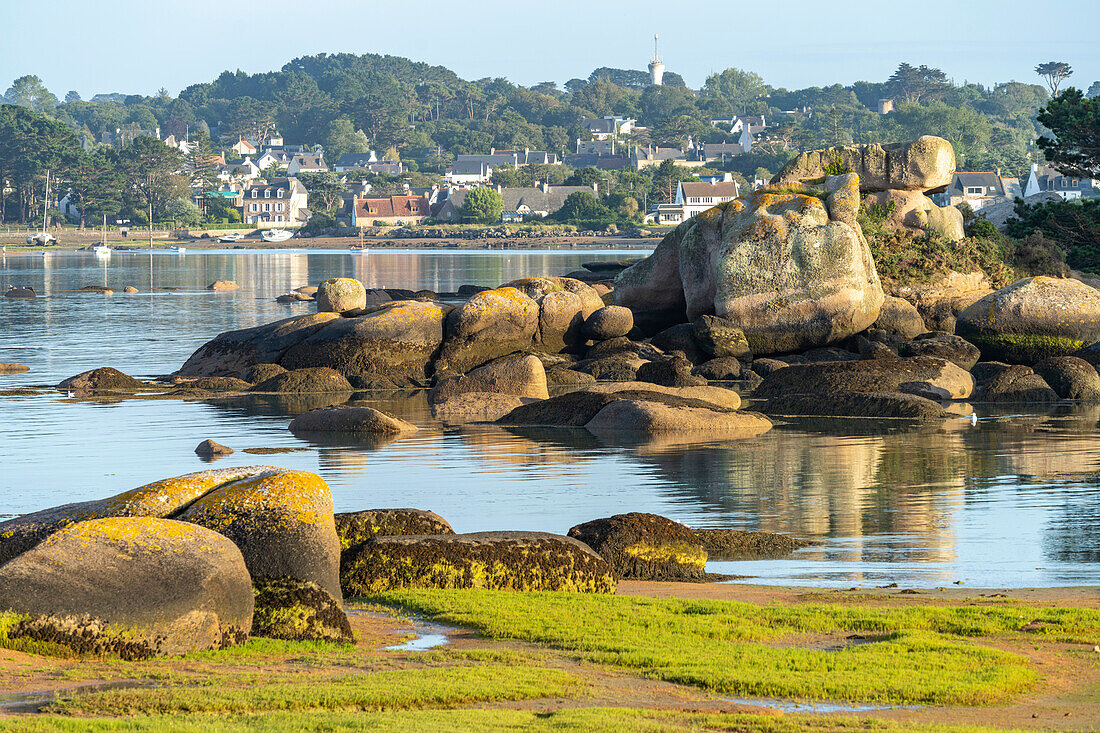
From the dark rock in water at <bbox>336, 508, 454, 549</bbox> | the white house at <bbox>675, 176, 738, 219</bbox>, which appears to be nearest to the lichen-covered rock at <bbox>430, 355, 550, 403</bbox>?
the dark rock in water at <bbox>336, 508, 454, 549</bbox>

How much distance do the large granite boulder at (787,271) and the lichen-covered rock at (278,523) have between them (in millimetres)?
23661

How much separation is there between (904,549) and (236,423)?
15.7 m

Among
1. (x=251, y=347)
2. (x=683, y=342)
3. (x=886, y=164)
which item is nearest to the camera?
(x=683, y=342)

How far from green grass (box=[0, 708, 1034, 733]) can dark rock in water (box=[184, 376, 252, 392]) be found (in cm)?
2469

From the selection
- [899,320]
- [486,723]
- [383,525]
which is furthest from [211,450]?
[899,320]

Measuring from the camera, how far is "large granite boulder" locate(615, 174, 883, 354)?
109 ft

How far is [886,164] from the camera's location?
40.8m

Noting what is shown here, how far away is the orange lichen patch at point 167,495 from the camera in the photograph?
10.6 meters

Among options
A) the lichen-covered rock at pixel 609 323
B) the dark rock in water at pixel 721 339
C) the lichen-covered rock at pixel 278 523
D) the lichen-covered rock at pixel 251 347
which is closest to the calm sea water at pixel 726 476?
the lichen-covered rock at pixel 251 347

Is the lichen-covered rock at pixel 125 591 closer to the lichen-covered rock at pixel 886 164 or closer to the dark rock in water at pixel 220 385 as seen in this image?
the dark rock in water at pixel 220 385

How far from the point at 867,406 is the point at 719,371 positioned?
19.5ft

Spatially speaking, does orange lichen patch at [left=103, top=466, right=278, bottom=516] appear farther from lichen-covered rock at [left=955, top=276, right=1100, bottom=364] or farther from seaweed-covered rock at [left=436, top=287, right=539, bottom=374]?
lichen-covered rock at [left=955, top=276, right=1100, bottom=364]

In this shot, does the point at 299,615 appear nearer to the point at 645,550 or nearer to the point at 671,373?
the point at 645,550

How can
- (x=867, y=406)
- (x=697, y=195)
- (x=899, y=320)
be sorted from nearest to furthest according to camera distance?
(x=867, y=406), (x=899, y=320), (x=697, y=195)
